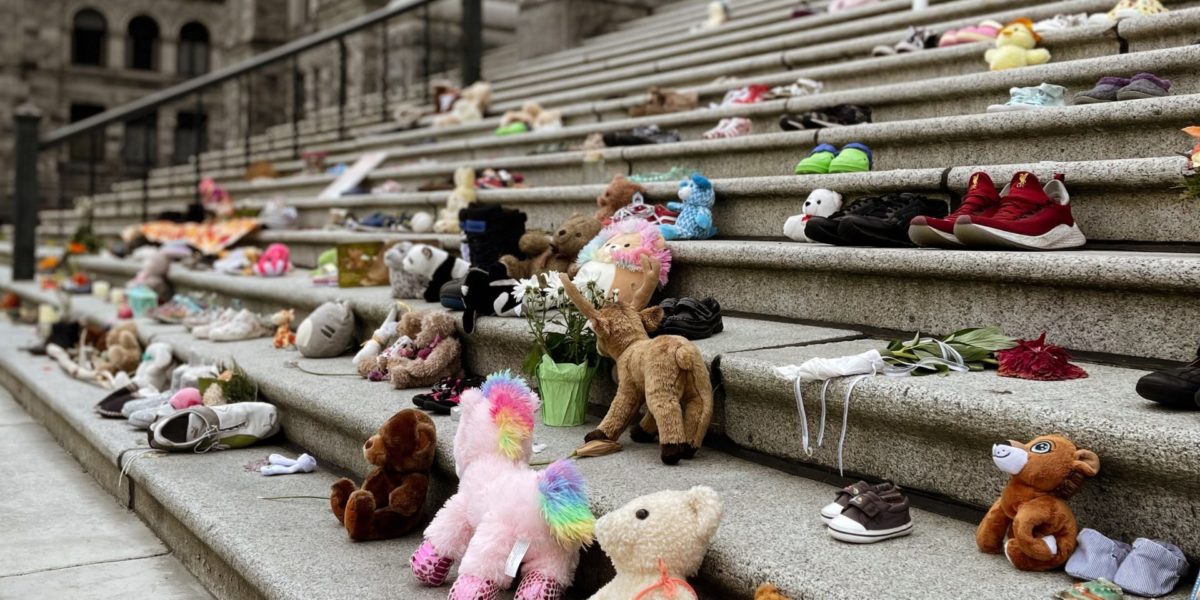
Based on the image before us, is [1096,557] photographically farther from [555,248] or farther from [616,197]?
[616,197]

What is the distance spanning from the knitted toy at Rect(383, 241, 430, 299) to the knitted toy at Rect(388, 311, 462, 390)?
648 mm

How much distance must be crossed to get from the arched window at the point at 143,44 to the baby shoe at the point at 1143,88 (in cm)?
3263

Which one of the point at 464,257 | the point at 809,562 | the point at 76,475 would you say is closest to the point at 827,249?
the point at 809,562

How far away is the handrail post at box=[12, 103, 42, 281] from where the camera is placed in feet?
32.9

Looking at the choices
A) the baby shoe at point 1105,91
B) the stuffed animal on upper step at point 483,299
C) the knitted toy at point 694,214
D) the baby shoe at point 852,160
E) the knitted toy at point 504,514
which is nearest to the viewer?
the knitted toy at point 504,514

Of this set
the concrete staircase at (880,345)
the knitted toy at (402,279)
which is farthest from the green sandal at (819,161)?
the knitted toy at (402,279)

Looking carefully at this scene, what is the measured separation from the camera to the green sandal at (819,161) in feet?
13.8

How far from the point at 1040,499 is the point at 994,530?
0.12 meters

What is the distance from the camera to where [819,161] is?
421 centimetres

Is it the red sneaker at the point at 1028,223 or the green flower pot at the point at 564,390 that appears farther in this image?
the green flower pot at the point at 564,390

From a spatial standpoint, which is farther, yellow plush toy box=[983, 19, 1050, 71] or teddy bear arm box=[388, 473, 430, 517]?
yellow plush toy box=[983, 19, 1050, 71]

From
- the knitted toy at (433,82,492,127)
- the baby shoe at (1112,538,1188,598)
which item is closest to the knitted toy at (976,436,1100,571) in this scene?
the baby shoe at (1112,538,1188,598)

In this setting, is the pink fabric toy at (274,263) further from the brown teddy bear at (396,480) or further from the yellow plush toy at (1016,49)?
the yellow plush toy at (1016,49)

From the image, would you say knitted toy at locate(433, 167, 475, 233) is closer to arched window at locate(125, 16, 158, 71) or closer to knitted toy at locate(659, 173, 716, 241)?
knitted toy at locate(659, 173, 716, 241)
